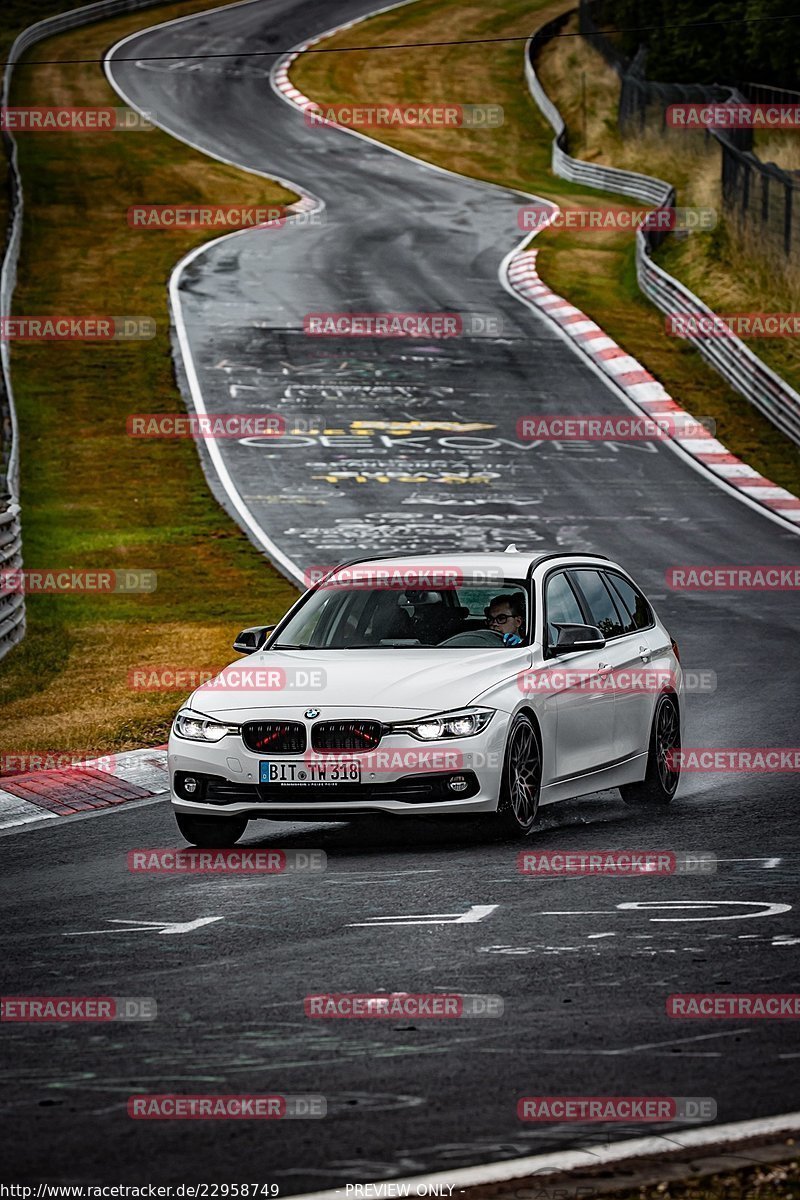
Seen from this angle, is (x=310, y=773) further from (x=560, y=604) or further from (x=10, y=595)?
(x=10, y=595)

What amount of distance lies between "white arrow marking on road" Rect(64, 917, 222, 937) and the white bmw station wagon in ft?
5.34

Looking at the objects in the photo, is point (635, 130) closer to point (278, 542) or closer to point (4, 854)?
point (278, 542)

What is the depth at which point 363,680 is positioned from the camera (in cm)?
1036

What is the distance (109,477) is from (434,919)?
854 inches

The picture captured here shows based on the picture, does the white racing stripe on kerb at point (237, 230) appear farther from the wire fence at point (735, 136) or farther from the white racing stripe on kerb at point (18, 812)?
the white racing stripe on kerb at point (18, 812)

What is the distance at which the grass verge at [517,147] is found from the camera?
111ft

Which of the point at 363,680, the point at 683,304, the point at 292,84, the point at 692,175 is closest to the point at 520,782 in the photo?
the point at 363,680

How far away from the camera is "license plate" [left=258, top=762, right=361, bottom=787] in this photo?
10.0m

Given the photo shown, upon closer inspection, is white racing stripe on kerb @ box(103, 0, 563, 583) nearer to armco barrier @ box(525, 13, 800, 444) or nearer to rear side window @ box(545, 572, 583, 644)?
armco barrier @ box(525, 13, 800, 444)

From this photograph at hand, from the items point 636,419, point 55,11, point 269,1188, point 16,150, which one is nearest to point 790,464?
point 636,419

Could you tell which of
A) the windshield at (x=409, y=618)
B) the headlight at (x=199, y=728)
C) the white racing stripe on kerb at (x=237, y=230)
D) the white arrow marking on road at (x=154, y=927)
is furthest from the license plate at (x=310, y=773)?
the white racing stripe on kerb at (x=237, y=230)

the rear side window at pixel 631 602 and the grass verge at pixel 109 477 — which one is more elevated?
the rear side window at pixel 631 602

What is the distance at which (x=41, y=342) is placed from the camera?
38.2 m

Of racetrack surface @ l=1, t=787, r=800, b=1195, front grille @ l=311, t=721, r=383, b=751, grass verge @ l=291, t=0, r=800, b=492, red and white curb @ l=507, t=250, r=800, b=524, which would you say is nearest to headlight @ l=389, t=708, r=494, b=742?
front grille @ l=311, t=721, r=383, b=751
